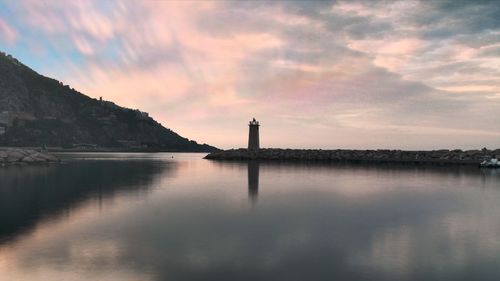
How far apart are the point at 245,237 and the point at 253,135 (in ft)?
262

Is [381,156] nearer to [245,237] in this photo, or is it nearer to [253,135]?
[253,135]

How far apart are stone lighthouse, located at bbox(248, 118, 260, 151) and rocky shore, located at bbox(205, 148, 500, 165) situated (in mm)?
1700

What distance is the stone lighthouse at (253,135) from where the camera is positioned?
9069 centimetres

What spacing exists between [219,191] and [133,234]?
15.8 metres

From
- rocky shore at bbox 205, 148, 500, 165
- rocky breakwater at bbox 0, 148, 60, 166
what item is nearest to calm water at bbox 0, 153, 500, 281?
rocky breakwater at bbox 0, 148, 60, 166

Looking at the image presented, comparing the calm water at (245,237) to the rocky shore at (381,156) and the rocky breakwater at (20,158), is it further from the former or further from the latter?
the rocky shore at (381,156)

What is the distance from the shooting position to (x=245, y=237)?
1472 cm

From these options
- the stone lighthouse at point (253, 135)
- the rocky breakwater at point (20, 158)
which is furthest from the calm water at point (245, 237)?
the stone lighthouse at point (253, 135)

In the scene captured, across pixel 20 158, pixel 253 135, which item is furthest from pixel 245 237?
pixel 253 135

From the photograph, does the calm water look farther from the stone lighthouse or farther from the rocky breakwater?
the stone lighthouse

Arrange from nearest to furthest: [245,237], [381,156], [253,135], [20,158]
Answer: [245,237], [20,158], [381,156], [253,135]

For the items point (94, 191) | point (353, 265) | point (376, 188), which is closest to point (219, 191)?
point (94, 191)

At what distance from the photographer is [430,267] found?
11227mm

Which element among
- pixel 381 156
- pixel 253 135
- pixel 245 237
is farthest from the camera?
pixel 253 135
